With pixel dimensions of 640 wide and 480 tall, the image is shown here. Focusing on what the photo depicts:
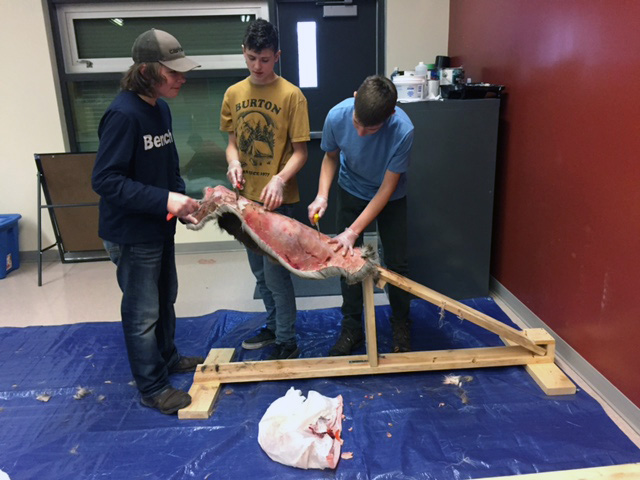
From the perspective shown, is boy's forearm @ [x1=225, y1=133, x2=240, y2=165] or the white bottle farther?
the white bottle

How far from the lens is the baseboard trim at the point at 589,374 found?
183cm

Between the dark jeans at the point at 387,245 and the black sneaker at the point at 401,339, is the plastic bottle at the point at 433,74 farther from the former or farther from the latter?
the black sneaker at the point at 401,339

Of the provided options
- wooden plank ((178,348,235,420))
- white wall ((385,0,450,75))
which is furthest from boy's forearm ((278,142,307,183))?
white wall ((385,0,450,75))

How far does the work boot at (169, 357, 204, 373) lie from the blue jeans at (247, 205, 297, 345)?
16.0 inches

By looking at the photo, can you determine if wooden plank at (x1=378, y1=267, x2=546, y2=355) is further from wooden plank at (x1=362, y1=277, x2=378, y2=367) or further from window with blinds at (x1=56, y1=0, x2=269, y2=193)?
window with blinds at (x1=56, y1=0, x2=269, y2=193)

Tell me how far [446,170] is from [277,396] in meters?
1.60

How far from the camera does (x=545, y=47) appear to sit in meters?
2.34

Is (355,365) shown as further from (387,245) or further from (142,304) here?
(142,304)

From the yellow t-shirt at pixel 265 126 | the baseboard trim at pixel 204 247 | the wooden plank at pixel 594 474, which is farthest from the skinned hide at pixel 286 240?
the baseboard trim at pixel 204 247

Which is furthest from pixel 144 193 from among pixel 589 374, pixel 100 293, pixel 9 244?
pixel 9 244

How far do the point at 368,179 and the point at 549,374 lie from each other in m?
1.15

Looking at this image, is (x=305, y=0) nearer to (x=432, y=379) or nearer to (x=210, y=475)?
(x=432, y=379)

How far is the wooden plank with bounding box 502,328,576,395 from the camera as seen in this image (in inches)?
77.9

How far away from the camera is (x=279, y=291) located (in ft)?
7.15
